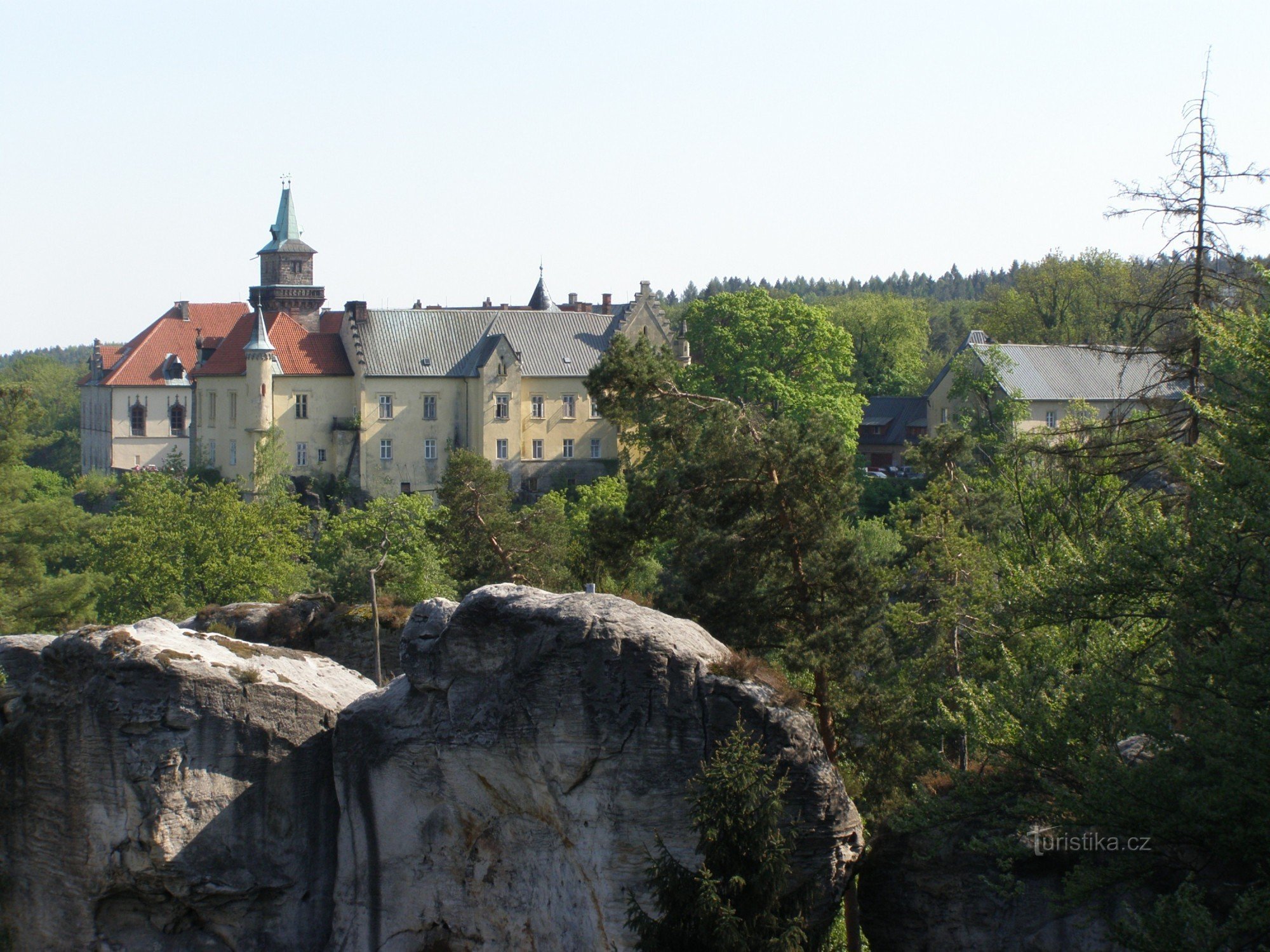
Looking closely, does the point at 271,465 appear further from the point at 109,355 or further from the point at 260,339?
the point at 109,355

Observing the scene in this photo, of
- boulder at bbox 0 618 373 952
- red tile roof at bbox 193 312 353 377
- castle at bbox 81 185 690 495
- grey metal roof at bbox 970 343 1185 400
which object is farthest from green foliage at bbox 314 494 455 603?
grey metal roof at bbox 970 343 1185 400

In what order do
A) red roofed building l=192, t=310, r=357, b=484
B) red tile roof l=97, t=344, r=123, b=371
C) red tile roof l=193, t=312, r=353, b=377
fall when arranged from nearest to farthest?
1. red roofed building l=192, t=310, r=357, b=484
2. red tile roof l=193, t=312, r=353, b=377
3. red tile roof l=97, t=344, r=123, b=371

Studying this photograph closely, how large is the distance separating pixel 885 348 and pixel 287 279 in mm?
35306

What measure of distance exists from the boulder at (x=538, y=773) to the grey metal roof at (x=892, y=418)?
58.6 m

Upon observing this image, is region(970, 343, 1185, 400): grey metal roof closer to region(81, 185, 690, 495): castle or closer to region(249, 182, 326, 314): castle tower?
region(81, 185, 690, 495): castle

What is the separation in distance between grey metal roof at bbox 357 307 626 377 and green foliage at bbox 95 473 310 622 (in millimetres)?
20182

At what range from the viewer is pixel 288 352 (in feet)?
225

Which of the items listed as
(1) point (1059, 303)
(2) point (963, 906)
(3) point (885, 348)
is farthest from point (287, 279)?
(2) point (963, 906)

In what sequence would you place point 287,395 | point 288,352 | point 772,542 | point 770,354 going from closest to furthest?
point 772,542 → point 770,354 → point 287,395 → point 288,352

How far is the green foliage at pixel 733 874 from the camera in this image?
43.4 ft

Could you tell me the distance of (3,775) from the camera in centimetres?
1794

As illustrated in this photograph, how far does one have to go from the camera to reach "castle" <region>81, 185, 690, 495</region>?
67.4 m

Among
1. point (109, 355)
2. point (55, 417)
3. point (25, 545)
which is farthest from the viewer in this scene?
point (55, 417)

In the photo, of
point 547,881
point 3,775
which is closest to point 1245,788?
point 547,881
